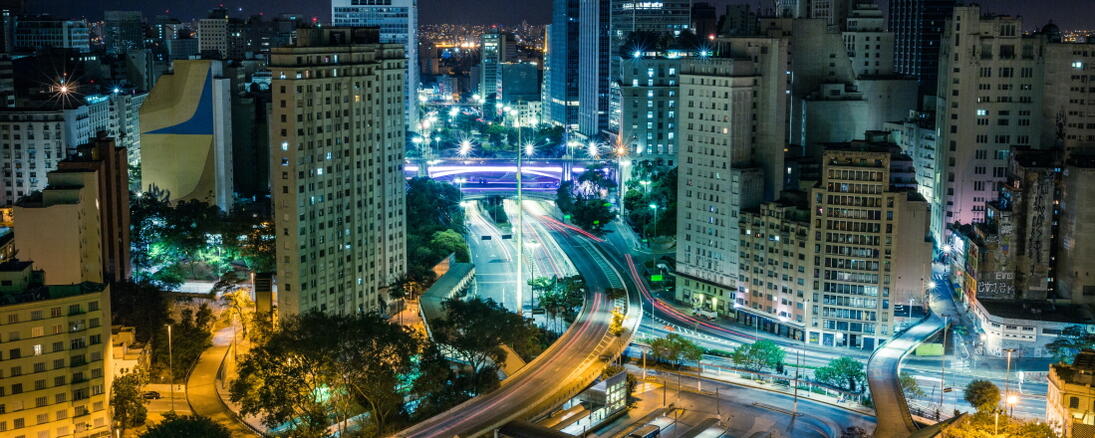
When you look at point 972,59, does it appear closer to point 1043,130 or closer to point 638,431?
point 1043,130

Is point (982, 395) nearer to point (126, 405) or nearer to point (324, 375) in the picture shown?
point (324, 375)

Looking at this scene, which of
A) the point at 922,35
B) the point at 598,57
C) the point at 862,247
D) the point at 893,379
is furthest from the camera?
the point at 598,57

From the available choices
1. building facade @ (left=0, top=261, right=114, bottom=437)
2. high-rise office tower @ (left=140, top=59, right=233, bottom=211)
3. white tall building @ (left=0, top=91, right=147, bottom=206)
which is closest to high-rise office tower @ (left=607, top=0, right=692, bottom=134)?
high-rise office tower @ (left=140, top=59, right=233, bottom=211)

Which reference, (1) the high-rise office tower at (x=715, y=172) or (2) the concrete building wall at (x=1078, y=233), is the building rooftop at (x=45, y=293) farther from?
(2) the concrete building wall at (x=1078, y=233)

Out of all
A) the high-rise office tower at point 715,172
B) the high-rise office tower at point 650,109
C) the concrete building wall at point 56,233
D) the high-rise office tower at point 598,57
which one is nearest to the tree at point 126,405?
the concrete building wall at point 56,233

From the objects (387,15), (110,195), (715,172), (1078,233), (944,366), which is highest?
(387,15)

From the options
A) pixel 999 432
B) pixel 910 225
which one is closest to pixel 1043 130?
pixel 910 225

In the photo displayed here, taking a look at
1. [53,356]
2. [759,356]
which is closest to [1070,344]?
[759,356]
